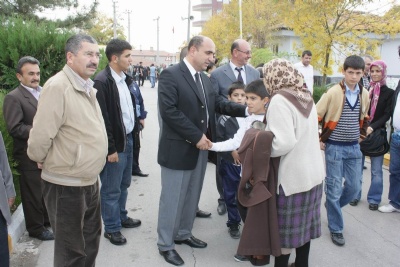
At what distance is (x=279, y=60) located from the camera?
8.52ft

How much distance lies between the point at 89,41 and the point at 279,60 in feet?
4.54

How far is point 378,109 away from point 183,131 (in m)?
3.07

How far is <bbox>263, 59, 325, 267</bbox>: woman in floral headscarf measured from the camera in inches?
97.2

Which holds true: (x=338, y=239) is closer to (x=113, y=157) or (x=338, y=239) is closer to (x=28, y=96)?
(x=113, y=157)

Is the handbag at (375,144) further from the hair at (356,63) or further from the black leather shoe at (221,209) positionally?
the black leather shoe at (221,209)

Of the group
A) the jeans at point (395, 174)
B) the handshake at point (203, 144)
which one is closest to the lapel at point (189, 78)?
the handshake at point (203, 144)

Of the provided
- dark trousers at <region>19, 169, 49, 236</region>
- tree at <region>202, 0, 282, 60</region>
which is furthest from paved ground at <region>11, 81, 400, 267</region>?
tree at <region>202, 0, 282, 60</region>

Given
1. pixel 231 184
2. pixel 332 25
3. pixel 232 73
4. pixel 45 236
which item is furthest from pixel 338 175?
pixel 332 25

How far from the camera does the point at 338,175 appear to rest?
3.83 meters

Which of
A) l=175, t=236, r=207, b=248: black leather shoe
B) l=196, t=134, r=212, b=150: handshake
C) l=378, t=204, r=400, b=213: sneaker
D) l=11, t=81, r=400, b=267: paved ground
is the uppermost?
l=196, t=134, r=212, b=150: handshake

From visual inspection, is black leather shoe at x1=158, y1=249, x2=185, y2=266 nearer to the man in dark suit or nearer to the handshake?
the man in dark suit

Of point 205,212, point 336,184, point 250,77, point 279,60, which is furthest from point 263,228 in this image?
point 250,77

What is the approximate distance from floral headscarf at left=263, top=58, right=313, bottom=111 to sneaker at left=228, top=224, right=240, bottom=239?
199cm

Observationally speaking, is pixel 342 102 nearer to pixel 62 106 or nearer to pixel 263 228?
pixel 263 228
